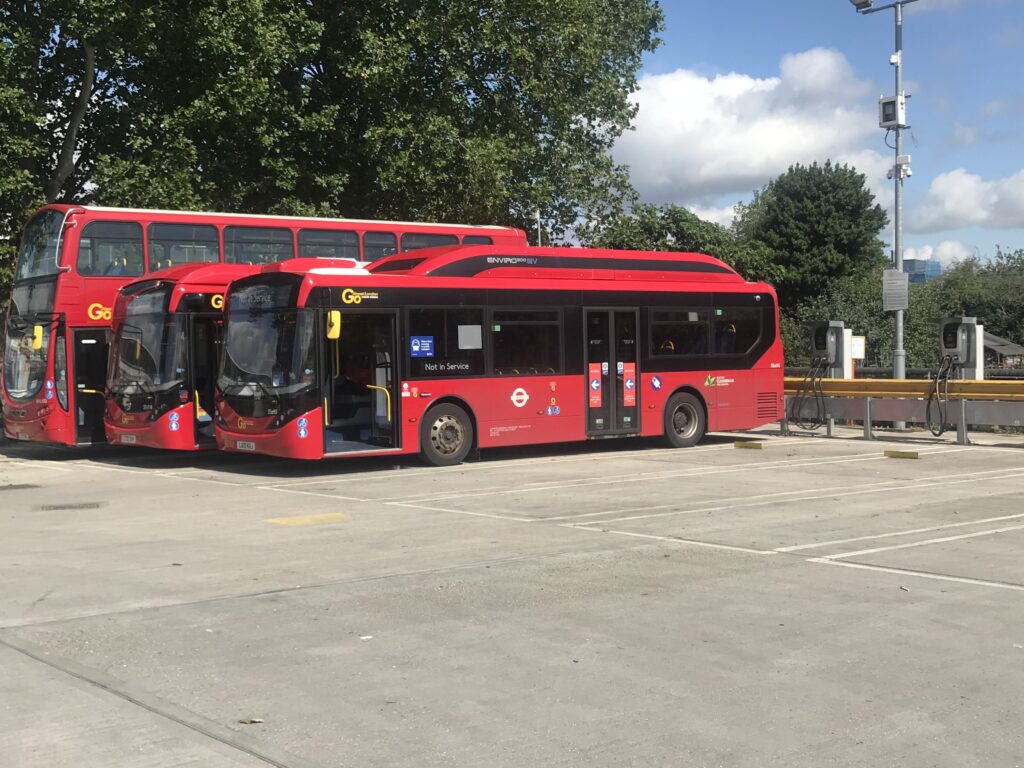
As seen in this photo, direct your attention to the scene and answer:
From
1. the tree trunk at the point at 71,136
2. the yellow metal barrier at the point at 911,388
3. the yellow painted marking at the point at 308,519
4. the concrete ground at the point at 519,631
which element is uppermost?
the tree trunk at the point at 71,136

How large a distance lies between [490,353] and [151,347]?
553cm

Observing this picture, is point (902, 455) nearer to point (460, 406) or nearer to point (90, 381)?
point (460, 406)

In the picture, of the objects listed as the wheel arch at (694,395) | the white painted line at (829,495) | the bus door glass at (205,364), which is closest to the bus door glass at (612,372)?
the wheel arch at (694,395)

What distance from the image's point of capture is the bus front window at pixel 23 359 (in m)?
20.2

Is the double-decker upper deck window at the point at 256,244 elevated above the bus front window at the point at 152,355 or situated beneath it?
elevated above

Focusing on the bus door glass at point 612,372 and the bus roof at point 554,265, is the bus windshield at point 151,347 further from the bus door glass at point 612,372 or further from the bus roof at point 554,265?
the bus door glass at point 612,372

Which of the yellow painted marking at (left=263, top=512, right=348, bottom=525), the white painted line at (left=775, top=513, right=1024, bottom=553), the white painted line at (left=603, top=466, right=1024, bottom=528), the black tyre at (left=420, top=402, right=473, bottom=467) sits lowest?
the yellow painted marking at (left=263, top=512, right=348, bottom=525)

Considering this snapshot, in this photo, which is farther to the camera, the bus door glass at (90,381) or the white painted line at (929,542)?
the bus door glass at (90,381)

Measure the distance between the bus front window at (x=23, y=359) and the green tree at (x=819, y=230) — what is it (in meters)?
45.8

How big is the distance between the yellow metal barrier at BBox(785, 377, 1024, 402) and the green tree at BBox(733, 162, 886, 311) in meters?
38.5

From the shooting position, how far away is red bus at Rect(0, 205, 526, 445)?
19.8m

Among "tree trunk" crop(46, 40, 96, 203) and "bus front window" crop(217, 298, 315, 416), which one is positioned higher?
"tree trunk" crop(46, 40, 96, 203)

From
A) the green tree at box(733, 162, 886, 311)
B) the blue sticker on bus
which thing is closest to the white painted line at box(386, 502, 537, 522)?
the blue sticker on bus

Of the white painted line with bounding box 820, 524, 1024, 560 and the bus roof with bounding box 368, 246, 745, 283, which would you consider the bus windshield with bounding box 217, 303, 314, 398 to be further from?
the white painted line with bounding box 820, 524, 1024, 560
